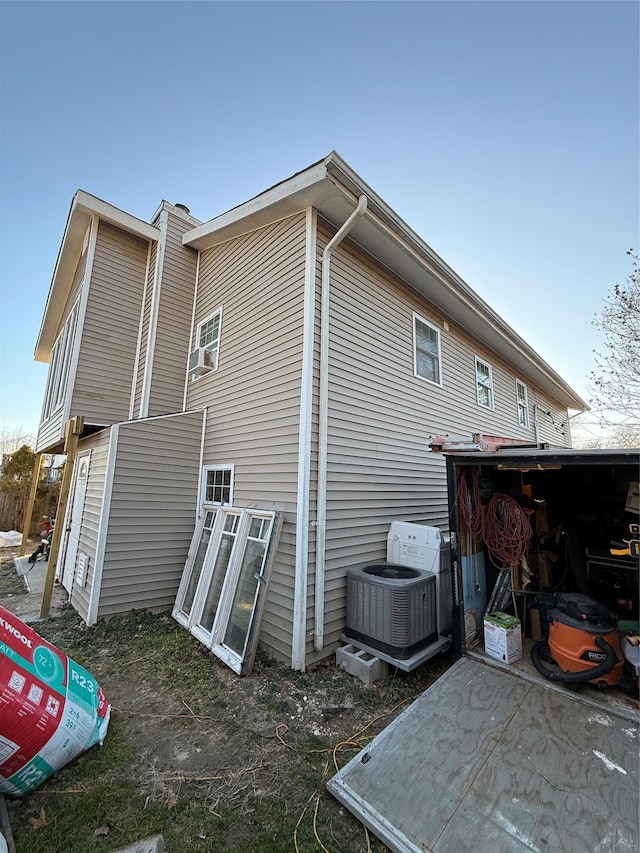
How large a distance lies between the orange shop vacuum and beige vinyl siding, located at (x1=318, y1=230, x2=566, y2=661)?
6.83 ft

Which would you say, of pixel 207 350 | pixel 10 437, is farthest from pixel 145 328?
pixel 10 437

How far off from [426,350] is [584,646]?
16.0ft

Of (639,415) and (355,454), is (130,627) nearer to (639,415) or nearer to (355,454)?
(355,454)

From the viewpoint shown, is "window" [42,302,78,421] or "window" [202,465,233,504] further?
"window" [42,302,78,421]

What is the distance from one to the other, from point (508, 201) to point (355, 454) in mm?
6249

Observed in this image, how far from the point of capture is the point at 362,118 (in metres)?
6.28

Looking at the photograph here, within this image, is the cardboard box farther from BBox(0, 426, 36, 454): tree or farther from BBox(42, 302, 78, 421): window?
BBox(0, 426, 36, 454): tree

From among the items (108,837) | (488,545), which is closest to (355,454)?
(488,545)

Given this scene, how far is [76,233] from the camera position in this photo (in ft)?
22.9

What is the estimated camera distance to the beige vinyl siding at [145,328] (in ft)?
20.8

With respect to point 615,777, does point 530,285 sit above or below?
above

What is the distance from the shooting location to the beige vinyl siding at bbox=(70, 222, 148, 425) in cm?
610

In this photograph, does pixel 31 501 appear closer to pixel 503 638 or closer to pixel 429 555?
pixel 429 555

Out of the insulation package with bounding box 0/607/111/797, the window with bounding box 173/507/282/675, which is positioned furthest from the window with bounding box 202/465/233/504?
the insulation package with bounding box 0/607/111/797
